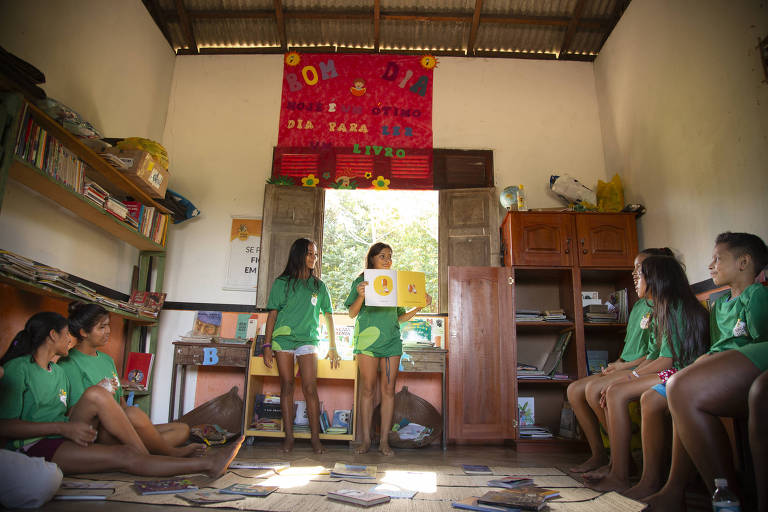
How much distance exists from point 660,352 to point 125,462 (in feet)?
8.62

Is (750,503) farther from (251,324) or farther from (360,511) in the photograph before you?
(251,324)

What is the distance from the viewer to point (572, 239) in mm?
3994

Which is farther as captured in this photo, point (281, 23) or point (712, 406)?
point (281, 23)

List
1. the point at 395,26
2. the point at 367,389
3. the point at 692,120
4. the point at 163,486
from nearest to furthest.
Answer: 1. the point at 163,486
2. the point at 692,120
3. the point at 367,389
4. the point at 395,26

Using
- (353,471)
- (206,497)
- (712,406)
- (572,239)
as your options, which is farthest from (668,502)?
(572,239)

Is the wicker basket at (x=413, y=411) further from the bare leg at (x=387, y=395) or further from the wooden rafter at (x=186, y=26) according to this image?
the wooden rafter at (x=186, y=26)

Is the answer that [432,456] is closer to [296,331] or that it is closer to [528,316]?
[296,331]

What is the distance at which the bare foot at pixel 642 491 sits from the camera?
2.14 metres

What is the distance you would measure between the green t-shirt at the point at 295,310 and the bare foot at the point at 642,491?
210cm

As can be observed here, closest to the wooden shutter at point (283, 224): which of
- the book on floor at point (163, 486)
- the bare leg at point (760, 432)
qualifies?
the book on floor at point (163, 486)

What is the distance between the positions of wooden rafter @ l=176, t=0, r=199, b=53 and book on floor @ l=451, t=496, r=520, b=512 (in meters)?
4.85

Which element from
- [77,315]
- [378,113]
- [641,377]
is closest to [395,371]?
[641,377]

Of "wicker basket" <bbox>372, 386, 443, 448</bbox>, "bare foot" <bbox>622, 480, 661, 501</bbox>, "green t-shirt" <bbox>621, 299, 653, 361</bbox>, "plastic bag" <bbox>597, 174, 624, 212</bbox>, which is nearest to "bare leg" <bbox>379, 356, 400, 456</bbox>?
"wicker basket" <bbox>372, 386, 443, 448</bbox>

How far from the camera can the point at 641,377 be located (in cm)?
254
